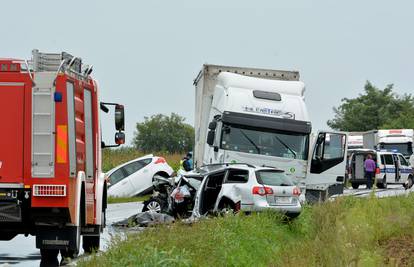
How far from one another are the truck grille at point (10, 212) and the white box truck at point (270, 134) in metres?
12.3

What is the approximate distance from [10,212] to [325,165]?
48.6ft

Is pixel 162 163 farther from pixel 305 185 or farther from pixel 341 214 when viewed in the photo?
pixel 341 214

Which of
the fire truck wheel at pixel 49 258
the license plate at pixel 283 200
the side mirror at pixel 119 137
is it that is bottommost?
the fire truck wheel at pixel 49 258

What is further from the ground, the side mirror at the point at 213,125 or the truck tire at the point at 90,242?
the side mirror at the point at 213,125

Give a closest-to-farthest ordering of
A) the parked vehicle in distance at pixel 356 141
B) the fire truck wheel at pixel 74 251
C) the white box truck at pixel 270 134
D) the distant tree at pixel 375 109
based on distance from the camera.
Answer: the fire truck wheel at pixel 74 251 → the white box truck at pixel 270 134 → the parked vehicle in distance at pixel 356 141 → the distant tree at pixel 375 109

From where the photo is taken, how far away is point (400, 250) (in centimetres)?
1400

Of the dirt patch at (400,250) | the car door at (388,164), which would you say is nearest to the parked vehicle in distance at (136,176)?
the car door at (388,164)

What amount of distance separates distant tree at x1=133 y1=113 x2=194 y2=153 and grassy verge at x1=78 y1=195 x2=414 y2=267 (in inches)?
3622

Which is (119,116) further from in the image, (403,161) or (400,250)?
(403,161)

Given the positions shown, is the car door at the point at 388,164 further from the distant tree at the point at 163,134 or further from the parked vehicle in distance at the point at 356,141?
the distant tree at the point at 163,134

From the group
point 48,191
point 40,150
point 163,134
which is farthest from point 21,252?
point 163,134

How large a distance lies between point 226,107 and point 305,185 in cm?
325

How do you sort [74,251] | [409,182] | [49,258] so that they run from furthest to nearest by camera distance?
[409,182] → [49,258] → [74,251]

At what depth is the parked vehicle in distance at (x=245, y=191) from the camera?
809 inches
